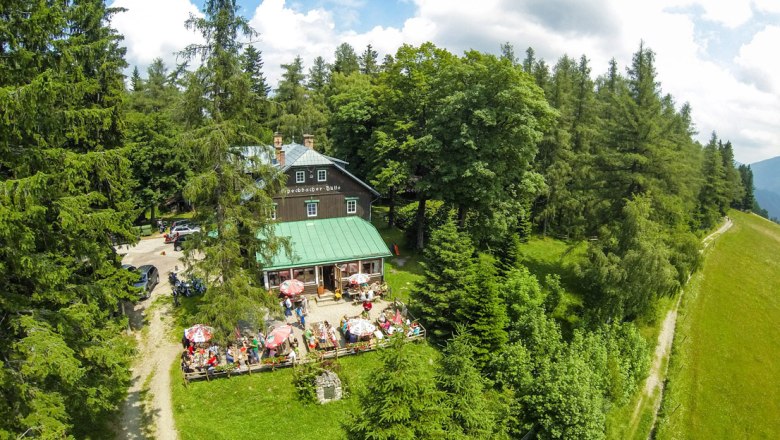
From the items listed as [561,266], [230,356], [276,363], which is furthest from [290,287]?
[561,266]

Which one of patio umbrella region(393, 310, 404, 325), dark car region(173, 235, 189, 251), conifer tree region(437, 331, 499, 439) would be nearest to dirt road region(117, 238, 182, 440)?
dark car region(173, 235, 189, 251)

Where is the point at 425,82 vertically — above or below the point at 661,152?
above

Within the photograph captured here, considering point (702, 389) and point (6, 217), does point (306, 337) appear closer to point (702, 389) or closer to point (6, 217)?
point (6, 217)

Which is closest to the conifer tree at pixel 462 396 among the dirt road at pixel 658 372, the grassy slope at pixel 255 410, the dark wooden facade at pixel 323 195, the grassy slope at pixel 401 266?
Result: the grassy slope at pixel 255 410

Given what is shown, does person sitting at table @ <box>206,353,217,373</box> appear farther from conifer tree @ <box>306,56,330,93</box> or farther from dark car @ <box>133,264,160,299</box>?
conifer tree @ <box>306,56,330,93</box>

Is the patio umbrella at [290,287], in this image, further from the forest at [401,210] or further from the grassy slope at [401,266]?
the grassy slope at [401,266]

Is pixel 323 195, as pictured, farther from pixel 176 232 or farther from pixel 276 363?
pixel 176 232

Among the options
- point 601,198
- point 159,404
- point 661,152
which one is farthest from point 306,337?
point 661,152
